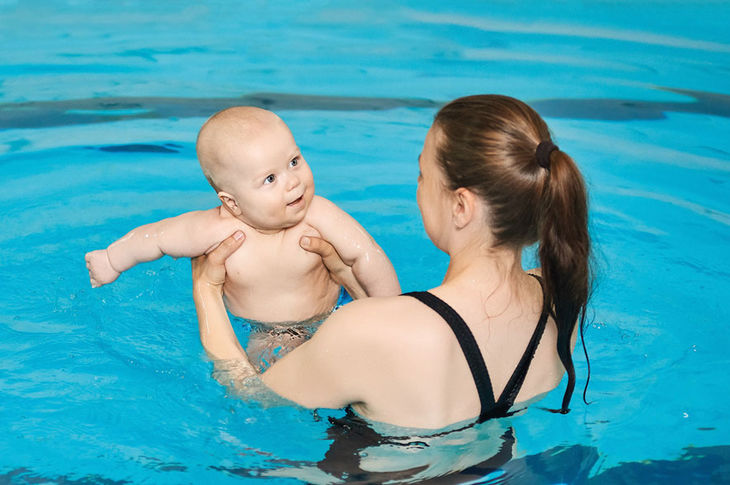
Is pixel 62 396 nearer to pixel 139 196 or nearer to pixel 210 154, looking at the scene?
pixel 210 154

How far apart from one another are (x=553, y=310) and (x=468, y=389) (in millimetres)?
353

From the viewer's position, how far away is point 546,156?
2027 mm

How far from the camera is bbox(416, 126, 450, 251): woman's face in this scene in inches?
86.4

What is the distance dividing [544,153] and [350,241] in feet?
3.85

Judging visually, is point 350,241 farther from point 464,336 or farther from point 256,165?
point 464,336

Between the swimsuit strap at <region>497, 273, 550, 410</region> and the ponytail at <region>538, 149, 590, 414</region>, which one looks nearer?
the ponytail at <region>538, 149, 590, 414</region>

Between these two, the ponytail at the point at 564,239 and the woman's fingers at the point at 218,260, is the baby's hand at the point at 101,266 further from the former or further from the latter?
the ponytail at the point at 564,239

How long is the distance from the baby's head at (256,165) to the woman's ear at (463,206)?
0.81 meters

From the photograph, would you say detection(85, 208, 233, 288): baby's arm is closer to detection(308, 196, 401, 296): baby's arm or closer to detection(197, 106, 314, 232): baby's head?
detection(197, 106, 314, 232): baby's head

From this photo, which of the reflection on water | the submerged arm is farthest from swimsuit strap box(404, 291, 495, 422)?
the reflection on water

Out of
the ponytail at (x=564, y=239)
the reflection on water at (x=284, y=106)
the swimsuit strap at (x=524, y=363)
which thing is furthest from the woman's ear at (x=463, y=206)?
the reflection on water at (x=284, y=106)

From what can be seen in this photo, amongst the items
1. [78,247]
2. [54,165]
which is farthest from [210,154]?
[54,165]

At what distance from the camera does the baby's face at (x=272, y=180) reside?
278 cm

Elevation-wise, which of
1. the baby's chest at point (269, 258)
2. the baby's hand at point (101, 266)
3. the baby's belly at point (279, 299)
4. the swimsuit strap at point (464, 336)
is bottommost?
the baby's belly at point (279, 299)
